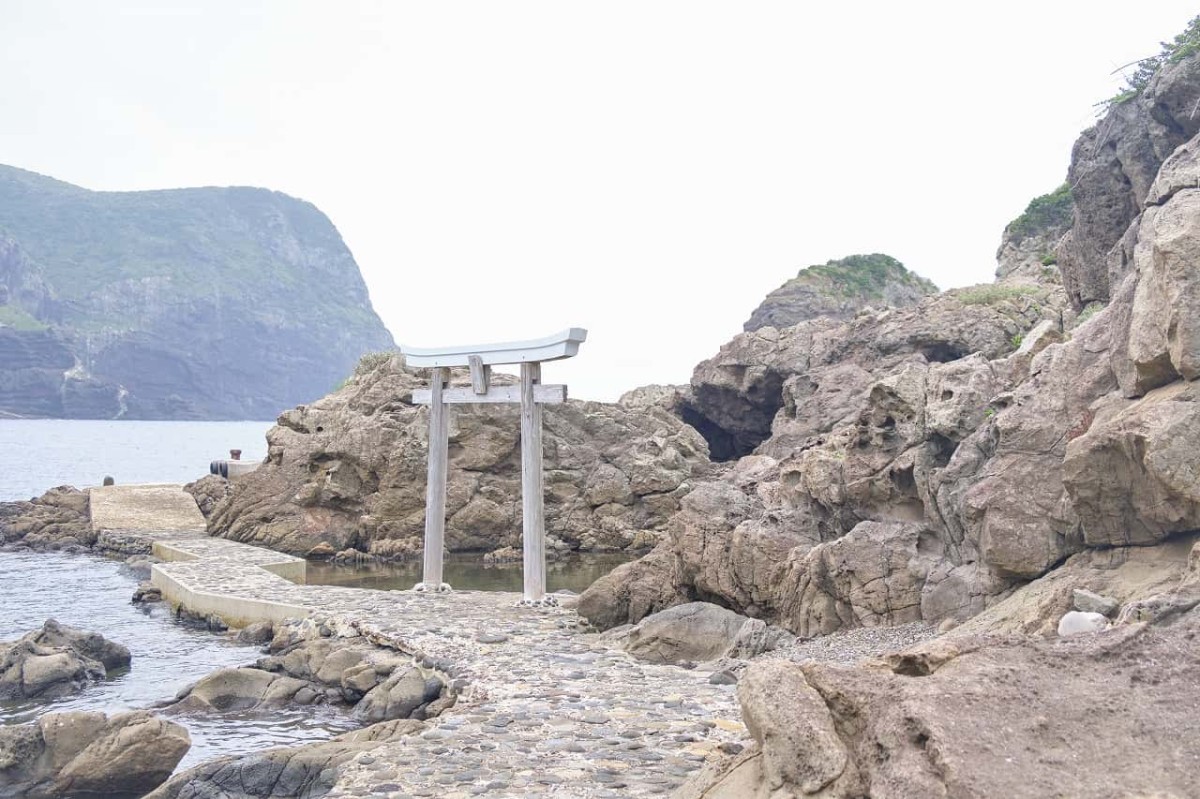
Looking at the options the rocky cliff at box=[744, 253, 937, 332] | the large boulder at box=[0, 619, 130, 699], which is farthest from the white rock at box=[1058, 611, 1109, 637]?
the rocky cliff at box=[744, 253, 937, 332]

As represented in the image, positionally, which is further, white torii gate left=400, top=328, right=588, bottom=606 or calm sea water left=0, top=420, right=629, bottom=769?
white torii gate left=400, top=328, right=588, bottom=606

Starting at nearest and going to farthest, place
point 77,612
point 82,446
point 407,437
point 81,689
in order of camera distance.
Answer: point 81,689, point 77,612, point 407,437, point 82,446

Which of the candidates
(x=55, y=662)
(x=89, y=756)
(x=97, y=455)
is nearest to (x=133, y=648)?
(x=55, y=662)

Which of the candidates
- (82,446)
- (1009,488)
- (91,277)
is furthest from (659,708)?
(91,277)

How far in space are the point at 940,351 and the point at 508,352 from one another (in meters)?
17.7

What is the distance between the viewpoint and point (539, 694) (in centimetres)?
1107

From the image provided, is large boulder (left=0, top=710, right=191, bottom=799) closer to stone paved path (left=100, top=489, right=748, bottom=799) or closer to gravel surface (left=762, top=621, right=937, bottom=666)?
stone paved path (left=100, top=489, right=748, bottom=799)

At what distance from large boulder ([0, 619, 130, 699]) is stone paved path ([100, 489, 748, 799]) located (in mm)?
2866

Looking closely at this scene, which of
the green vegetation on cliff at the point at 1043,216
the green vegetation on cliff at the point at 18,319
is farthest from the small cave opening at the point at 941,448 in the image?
the green vegetation on cliff at the point at 18,319

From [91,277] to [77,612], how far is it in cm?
19941

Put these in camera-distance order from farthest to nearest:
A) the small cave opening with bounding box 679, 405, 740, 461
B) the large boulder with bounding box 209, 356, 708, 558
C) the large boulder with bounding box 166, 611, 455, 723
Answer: the small cave opening with bounding box 679, 405, 740, 461
the large boulder with bounding box 209, 356, 708, 558
the large boulder with bounding box 166, 611, 455, 723

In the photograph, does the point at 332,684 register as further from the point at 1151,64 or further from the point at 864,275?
the point at 864,275

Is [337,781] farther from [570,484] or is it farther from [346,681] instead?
[570,484]

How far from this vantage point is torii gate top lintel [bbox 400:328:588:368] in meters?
17.0
